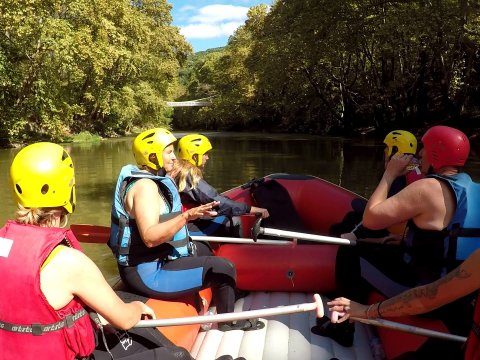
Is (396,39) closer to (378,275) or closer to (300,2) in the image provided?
(300,2)

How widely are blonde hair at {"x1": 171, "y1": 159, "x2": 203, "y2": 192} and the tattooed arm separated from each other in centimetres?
208

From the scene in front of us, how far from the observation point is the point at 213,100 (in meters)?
46.7

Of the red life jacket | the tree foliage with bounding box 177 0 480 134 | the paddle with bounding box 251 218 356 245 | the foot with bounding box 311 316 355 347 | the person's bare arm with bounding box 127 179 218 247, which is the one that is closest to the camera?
the red life jacket

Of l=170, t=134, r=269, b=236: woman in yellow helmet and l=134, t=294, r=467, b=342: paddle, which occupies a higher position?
l=170, t=134, r=269, b=236: woman in yellow helmet

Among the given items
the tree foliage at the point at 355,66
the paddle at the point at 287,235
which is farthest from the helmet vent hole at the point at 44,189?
the tree foliage at the point at 355,66

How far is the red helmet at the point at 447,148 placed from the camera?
7.17 ft

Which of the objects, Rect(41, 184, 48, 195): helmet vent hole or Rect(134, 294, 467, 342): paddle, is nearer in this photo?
Rect(41, 184, 48, 195): helmet vent hole

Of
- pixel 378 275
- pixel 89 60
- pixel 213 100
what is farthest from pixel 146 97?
pixel 378 275

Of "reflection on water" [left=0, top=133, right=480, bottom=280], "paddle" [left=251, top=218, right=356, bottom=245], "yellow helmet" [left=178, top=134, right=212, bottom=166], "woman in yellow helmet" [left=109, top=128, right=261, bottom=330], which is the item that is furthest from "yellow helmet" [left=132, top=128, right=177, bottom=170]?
"reflection on water" [left=0, top=133, right=480, bottom=280]

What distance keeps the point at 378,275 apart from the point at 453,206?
0.78 m

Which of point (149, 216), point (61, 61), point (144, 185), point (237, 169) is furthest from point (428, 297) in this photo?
point (61, 61)

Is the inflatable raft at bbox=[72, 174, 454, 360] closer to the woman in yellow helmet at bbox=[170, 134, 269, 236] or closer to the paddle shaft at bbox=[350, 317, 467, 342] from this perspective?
the paddle shaft at bbox=[350, 317, 467, 342]

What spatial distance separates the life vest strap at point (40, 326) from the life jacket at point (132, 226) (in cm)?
94

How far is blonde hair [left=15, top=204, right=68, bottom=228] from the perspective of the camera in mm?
1677
